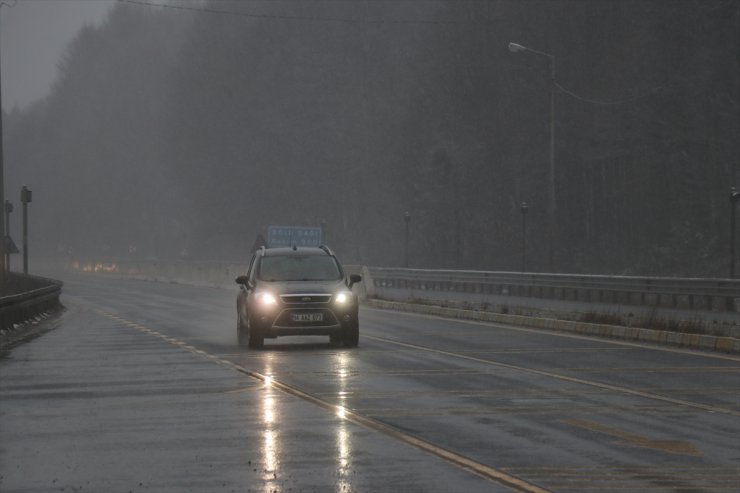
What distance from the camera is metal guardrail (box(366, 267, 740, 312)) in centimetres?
3334

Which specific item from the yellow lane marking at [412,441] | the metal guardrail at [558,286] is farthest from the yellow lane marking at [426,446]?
Result: the metal guardrail at [558,286]

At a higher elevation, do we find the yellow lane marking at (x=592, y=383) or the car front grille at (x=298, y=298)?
the car front grille at (x=298, y=298)

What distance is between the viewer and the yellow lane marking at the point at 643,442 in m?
10.9

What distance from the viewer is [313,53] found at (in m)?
100

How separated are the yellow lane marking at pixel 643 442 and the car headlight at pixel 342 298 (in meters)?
11.9

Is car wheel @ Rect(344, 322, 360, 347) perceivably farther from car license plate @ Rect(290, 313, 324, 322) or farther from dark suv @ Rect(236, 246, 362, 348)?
car license plate @ Rect(290, 313, 324, 322)

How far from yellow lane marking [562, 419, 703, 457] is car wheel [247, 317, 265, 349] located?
12135 mm

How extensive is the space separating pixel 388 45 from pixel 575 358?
245 feet

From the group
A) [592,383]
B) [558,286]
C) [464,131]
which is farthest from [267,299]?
[464,131]

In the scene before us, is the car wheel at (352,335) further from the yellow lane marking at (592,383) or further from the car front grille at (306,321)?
the yellow lane marking at (592,383)

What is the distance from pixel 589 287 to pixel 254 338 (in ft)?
56.3

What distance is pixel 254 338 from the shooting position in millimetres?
24422

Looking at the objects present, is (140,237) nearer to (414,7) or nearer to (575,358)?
(414,7)

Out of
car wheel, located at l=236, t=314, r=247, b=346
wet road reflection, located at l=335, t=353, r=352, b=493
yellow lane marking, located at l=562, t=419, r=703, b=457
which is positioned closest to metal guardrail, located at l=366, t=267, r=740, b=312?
car wheel, located at l=236, t=314, r=247, b=346
